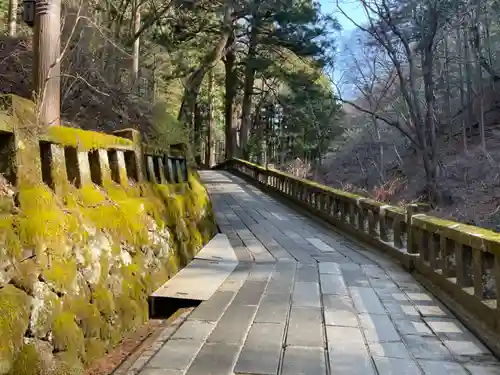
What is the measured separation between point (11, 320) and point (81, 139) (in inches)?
67.9

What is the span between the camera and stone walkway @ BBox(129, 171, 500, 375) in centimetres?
300

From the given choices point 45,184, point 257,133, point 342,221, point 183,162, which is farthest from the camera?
point 257,133

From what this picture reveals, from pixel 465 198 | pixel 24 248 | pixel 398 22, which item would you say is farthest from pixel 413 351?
pixel 465 198

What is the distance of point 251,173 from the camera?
20.7 m

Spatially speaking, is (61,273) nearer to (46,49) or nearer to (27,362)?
(27,362)

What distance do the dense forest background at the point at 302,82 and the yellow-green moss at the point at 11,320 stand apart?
435cm

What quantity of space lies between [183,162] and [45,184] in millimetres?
4884

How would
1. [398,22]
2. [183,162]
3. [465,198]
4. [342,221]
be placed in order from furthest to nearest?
[465,198] < [398,22] < [342,221] < [183,162]

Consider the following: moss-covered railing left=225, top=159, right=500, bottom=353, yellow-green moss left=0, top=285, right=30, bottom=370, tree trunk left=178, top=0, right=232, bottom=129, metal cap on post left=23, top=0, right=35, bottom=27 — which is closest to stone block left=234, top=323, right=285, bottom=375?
yellow-green moss left=0, top=285, right=30, bottom=370

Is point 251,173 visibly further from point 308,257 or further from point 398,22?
point 308,257

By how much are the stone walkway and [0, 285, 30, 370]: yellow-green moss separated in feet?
2.54

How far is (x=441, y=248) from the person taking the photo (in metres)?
4.71

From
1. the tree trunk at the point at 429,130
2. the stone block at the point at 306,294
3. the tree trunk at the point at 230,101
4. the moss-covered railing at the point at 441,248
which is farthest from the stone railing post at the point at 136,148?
the tree trunk at the point at 230,101

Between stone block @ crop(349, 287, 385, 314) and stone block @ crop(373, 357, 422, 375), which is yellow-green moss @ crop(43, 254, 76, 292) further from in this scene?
stone block @ crop(349, 287, 385, 314)
